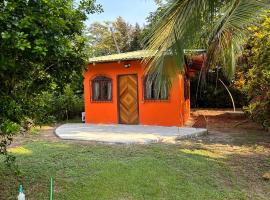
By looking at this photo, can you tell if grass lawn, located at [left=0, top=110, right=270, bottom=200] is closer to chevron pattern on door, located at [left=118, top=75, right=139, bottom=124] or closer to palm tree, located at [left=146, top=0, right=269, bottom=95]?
palm tree, located at [left=146, top=0, right=269, bottom=95]

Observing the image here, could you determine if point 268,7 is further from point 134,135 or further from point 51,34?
point 134,135

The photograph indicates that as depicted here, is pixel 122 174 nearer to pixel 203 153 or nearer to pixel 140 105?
pixel 203 153

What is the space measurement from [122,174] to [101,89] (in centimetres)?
853

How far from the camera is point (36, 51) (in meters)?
3.75

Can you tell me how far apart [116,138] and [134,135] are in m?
0.76

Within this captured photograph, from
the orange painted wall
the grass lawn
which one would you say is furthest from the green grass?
the orange painted wall

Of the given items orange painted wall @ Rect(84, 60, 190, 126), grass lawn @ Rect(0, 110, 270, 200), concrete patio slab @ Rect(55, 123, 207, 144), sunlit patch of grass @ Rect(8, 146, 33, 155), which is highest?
orange painted wall @ Rect(84, 60, 190, 126)

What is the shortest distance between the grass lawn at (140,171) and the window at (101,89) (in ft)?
17.1

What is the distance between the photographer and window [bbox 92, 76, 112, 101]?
46.4 ft

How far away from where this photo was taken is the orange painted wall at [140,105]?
12594mm

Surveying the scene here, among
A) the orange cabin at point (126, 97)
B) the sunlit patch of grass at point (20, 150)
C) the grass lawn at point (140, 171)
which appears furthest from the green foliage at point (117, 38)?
the grass lawn at point (140, 171)

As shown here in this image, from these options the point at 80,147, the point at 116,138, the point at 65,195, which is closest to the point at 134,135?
the point at 116,138

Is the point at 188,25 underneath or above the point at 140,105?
above

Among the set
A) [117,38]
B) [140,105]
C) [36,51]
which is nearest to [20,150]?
[36,51]
